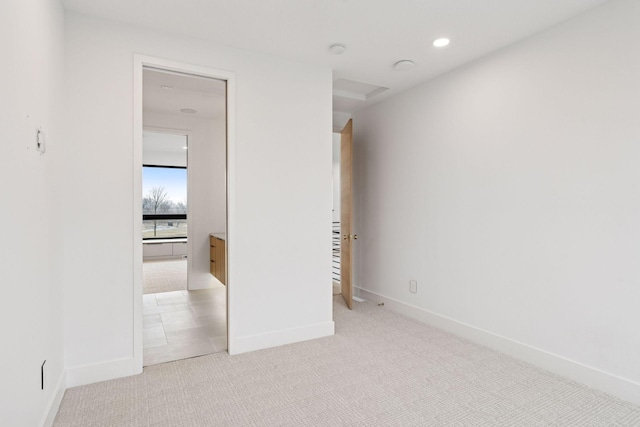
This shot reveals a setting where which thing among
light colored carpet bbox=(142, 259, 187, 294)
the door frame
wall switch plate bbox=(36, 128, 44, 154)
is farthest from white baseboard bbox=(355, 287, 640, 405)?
light colored carpet bbox=(142, 259, 187, 294)

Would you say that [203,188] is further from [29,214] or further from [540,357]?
[540,357]

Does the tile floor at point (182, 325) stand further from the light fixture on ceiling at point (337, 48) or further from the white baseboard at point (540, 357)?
the light fixture on ceiling at point (337, 48)

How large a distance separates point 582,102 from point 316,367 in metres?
2.64

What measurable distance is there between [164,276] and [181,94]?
134 inches

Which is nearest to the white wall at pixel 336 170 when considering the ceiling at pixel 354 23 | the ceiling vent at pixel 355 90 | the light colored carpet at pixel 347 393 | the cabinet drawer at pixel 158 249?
the ceiling vent at pixel 355 90

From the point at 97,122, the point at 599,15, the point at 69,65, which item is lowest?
the point at 97,122

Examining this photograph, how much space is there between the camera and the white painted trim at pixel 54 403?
1.85 metres

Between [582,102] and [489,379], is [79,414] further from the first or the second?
[582,102]

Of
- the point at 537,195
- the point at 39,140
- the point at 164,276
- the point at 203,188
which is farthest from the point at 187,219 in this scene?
the point at 537,195

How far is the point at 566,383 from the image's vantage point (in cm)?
243

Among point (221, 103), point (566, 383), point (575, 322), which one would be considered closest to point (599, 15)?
point (575, 322)

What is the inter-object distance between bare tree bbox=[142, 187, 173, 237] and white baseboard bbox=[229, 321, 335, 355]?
6.67 m

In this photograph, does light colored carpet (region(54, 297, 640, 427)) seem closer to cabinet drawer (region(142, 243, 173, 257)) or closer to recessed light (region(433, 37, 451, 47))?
recessed light (region(433, 37, 451, 47))

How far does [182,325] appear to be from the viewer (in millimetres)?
3633
